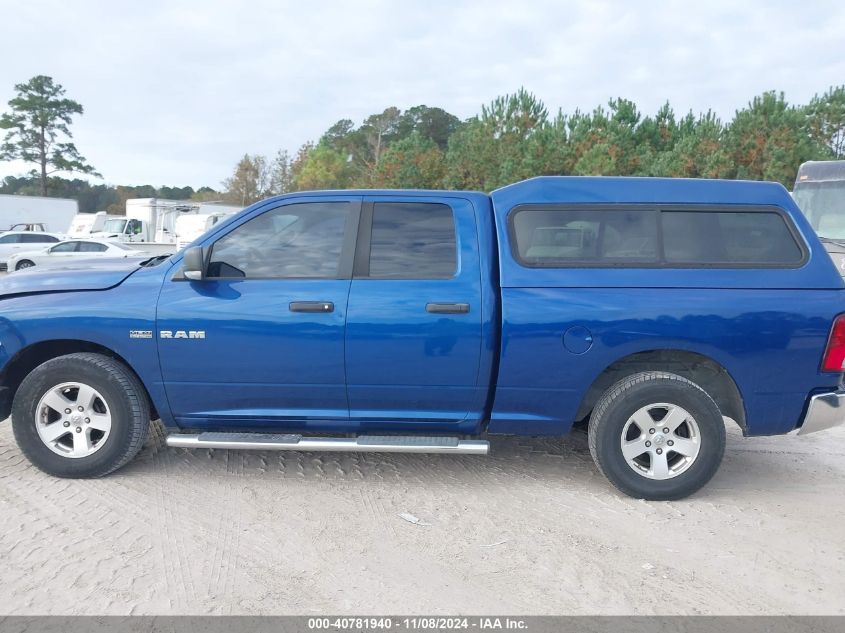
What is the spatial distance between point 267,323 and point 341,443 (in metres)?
0.86

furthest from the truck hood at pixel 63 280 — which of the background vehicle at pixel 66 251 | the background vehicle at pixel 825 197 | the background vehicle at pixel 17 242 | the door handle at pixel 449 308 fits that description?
the background vehicle at pixel 17 242

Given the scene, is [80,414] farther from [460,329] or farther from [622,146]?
[622,146]

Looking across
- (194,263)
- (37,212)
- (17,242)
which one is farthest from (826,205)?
(37,212)

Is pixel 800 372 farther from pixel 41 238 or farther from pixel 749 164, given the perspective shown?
pixel 41 238

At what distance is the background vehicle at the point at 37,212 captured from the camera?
3141cm

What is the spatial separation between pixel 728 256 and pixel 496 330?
1.50 metres

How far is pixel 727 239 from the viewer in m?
3.81

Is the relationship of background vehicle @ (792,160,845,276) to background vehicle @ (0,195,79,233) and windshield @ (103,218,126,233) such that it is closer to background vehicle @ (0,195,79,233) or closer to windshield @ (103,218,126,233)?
windshield @ (103,218,126,233)

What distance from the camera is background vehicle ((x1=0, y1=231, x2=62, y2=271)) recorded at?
20.7 m

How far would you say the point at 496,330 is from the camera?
3.74 meters

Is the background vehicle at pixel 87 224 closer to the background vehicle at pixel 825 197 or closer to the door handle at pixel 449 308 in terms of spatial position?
the background vehicle at pixel 825 197

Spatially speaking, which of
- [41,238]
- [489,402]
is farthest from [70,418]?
[41,238]

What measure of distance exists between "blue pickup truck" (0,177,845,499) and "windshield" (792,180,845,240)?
8.88m

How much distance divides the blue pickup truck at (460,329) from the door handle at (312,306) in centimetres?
1
